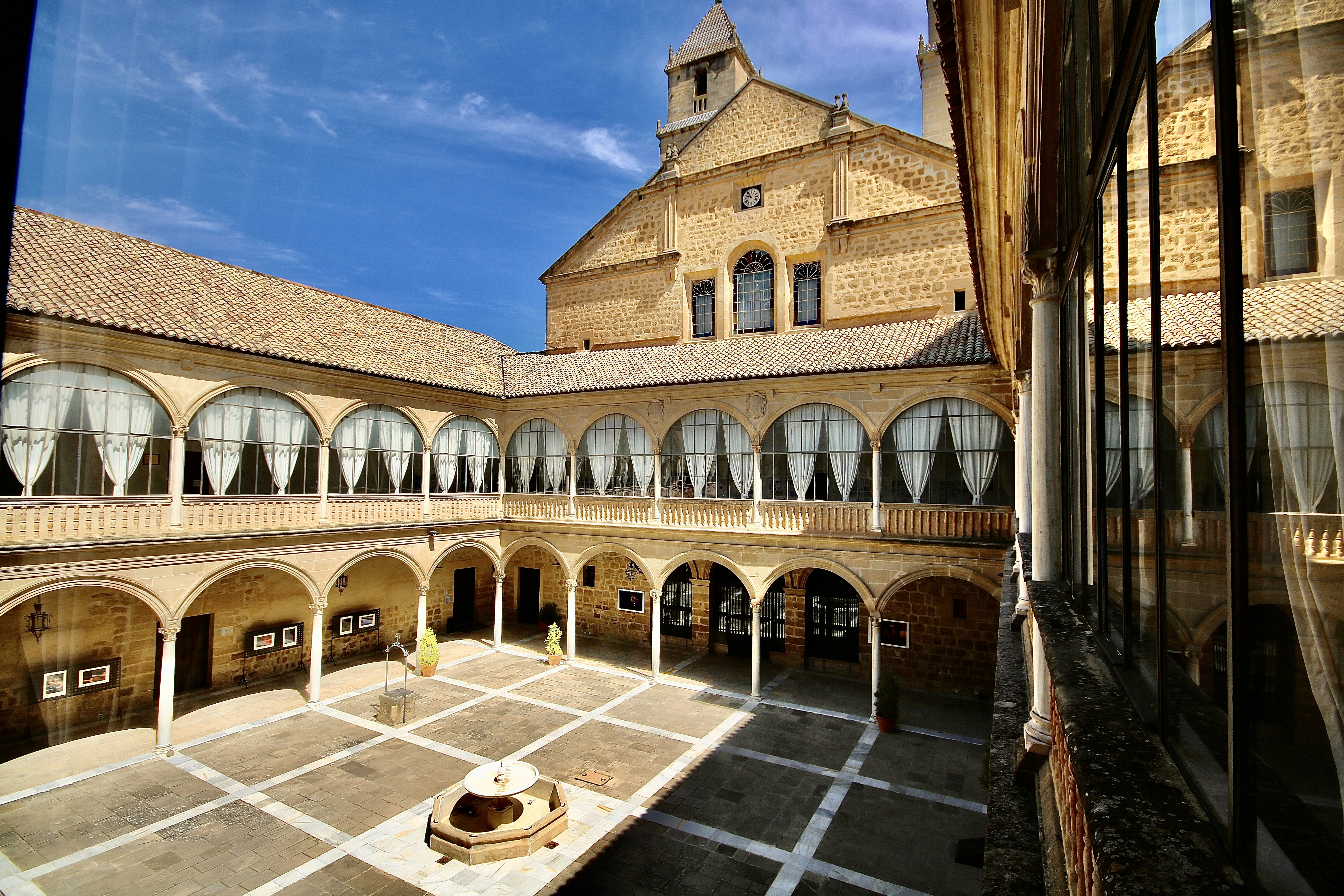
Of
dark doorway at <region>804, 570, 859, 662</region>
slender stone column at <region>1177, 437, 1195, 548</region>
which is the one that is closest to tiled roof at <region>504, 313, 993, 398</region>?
dark doorway at <region>804, 570, 859, 662</region>

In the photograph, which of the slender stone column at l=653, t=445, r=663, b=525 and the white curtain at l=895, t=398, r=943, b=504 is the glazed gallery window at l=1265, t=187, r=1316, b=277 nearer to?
the white curtain at l=895, t=398, r=943, b=504

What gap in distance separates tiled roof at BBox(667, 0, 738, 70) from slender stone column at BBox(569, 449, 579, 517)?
1963cm

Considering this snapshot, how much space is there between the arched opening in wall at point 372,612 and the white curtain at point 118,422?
18.9ft

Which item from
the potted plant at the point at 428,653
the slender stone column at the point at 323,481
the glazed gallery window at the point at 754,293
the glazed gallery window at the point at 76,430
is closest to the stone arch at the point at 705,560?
the potted plant at the point at 428,653

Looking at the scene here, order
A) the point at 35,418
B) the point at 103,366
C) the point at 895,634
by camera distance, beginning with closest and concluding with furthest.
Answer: the point at 35,418, the point at 103,366, the point at 895,634

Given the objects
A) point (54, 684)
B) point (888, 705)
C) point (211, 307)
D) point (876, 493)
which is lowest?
point (888, 705)

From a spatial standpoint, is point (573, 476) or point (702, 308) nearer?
point (573, 476)

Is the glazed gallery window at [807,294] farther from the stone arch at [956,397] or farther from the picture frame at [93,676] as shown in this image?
the picture frame at [93,676]

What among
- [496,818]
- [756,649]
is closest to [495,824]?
[496,818]

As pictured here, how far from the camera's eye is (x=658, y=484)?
55.2 ft

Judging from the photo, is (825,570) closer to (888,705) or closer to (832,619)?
(832,619)

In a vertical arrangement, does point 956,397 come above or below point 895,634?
above

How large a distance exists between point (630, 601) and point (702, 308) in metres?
9.55

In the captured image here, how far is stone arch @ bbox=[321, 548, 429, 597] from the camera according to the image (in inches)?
600
